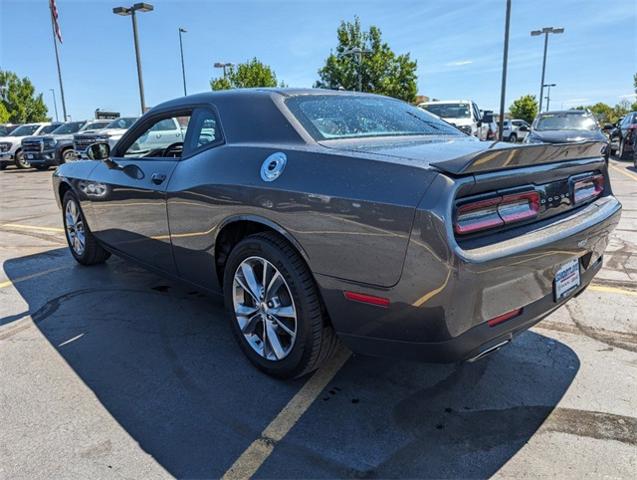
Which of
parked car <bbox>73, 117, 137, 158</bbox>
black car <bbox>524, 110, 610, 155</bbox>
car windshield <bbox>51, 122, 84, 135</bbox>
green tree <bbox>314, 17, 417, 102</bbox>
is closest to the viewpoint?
black car <bbox>524, 110, 610, 155</bbox>

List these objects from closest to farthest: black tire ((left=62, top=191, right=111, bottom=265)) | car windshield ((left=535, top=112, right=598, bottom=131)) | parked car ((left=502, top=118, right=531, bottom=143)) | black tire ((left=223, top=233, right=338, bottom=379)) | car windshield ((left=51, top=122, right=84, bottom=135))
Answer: black tire ((left=223, top=233, right=338, bottom=379))
black tire ((left=62, top=191, right=111, bottom=265))
car windshield ((left=535, top=112, right=598, bottom=131))
car windshield ((left=51, top=122, right=84, bottom=135))
parked car ((left=502, top=118, right=531, bottom=143))

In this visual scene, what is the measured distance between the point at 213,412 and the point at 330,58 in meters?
34.3

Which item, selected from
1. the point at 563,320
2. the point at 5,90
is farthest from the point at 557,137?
the point at 5,90

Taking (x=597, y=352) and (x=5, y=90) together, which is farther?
(x=5, y=90)

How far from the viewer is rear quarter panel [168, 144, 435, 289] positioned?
6.75ft

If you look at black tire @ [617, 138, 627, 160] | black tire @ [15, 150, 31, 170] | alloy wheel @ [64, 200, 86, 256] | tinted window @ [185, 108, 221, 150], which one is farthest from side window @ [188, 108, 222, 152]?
black tire @ [15, 150, 31, 170]

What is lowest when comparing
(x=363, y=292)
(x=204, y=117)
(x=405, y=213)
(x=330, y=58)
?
(x=363, y=292)

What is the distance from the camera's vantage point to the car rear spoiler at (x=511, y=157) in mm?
2016

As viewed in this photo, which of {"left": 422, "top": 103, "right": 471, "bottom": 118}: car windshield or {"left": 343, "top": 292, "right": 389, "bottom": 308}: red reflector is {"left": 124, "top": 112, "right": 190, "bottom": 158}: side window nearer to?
{"left": 343, "top": 292, "right": 389, "bottom": 308}: red reflector

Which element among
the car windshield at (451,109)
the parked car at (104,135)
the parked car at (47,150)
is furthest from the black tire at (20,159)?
the car windshield at (451,109)

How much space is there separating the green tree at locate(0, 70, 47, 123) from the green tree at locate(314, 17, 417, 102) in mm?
39375

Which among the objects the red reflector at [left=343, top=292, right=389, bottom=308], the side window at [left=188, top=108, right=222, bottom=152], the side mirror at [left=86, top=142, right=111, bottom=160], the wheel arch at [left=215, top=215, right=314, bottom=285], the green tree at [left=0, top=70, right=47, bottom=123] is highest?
the green tree at [left=0, top=70, right=47, bottom=123]

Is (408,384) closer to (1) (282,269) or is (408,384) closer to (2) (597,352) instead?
(1) (282,269)

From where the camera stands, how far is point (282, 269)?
2.54m
